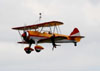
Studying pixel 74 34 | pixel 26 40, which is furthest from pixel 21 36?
pixel 74 34

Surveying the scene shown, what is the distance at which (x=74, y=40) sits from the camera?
198 ft

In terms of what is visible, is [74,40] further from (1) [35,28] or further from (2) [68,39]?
(1) [35,28]

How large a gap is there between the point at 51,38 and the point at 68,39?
4.52 meters

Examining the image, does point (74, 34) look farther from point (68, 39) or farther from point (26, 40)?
point (26, 40)

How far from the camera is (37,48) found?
54125mm

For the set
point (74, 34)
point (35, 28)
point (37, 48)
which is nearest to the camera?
point (37, 48)

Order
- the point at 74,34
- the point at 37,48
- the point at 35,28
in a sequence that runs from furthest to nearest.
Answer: the point at 74,34, the point at 35,28, the point at 37,48

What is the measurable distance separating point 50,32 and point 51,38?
1.55 metres

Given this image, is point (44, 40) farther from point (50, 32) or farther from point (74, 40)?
point (74, 40)

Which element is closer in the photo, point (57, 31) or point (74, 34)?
point (57, 31)

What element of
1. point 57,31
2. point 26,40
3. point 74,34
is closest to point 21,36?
point 26,40

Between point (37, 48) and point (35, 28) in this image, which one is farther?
point (35, 28)

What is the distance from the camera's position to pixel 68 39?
5972 centimetres

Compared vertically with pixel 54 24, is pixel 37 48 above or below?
below
